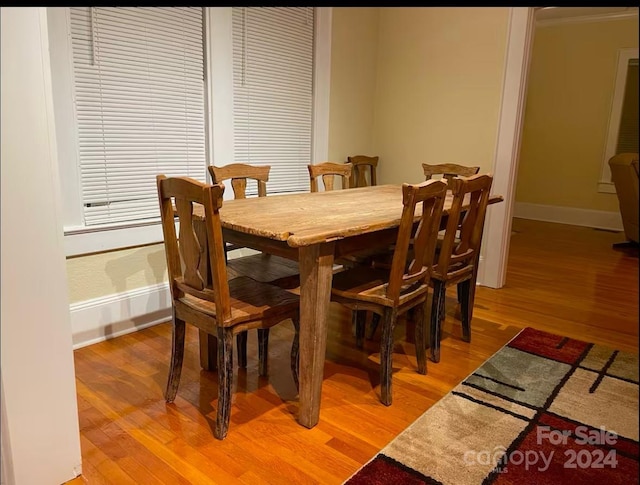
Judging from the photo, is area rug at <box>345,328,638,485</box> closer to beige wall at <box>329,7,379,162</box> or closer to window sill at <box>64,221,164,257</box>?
window sill at <box>64,221,164,257</box>

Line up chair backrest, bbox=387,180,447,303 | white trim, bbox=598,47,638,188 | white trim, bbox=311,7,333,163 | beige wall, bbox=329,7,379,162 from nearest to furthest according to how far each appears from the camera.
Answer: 1. chair backrest, bbox=387,180,447,303
2. white trim, bbox=311,7,333,163
3. beige wall, bbox=329,7,379,162
4. white trim, bbox=598,47,638,188

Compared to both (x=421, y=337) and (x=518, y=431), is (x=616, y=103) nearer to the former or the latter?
(x=421, y=337)

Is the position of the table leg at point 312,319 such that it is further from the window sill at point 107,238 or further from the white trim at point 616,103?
the white trim at point 616,103

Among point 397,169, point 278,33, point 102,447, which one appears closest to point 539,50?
point 397,169

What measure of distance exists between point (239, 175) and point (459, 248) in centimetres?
130

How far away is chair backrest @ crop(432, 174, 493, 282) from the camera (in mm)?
2373

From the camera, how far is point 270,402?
2164 millimetres

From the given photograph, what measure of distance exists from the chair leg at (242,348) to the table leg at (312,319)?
0.56 m

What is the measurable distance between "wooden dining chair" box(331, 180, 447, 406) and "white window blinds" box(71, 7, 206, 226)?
1.39 meters

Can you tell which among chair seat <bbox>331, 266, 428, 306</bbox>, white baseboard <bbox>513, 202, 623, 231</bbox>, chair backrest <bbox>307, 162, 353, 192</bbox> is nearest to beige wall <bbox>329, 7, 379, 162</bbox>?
chair backrest <bbox>307, 162, 353, 192</bbox>

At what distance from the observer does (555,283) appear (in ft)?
13.2

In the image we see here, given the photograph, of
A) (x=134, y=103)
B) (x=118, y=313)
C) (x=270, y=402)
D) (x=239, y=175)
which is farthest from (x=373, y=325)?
(x=134, y=103)

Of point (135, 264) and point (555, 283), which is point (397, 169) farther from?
point (135, 264)

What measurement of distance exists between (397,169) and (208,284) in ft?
9.02
